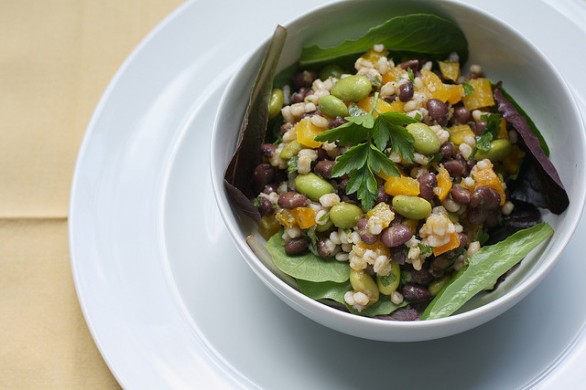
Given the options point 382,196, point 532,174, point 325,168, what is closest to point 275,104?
point 325,168

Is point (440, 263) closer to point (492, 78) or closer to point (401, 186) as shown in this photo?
point (401, 186)

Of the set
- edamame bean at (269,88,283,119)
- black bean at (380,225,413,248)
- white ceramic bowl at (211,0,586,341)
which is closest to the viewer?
white ceramic bowl at (211,0,586,341)

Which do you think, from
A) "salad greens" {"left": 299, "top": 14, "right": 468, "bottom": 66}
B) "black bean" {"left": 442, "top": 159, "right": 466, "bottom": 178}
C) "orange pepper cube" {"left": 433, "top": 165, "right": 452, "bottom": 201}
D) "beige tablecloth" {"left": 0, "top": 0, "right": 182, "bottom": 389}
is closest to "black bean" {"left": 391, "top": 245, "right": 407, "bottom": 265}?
"orange pepper cube" {"left": 433, "top": 165, "right": 452, "bottom": 201}

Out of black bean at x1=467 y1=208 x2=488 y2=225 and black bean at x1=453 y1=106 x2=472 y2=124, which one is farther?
black bean at x1=453 y1=106 x2=472 y2=124

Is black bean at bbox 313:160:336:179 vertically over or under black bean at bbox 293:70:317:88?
under

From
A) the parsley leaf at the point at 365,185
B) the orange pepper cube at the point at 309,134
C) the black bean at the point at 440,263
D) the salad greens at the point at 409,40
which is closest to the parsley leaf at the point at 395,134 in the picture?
the parsley leaf at the point at 365,185

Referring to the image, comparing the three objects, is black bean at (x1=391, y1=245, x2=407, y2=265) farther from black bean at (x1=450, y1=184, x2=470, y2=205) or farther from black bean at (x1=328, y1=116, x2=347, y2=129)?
black bean at (x1=328, y1=116, x2=347, y2=129)

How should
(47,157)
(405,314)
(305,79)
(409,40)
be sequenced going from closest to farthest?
(405,314) → (409,40) → (305,79) → (47,157)

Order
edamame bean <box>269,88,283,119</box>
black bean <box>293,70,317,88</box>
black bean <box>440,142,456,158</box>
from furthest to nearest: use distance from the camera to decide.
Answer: black bean <box>293,70,317,88</box>
edamame bean <box>269,88,283,119</box>
black bean <box>440,142,456,158</box>
